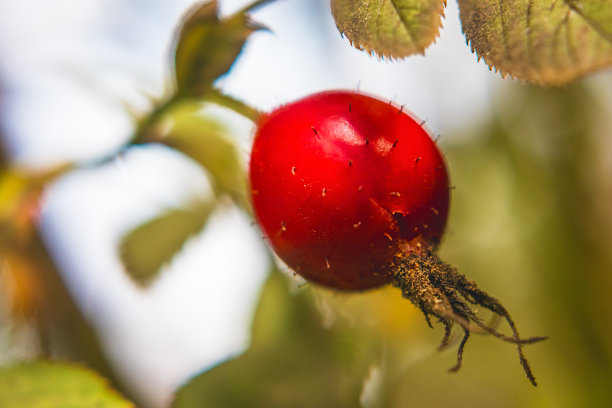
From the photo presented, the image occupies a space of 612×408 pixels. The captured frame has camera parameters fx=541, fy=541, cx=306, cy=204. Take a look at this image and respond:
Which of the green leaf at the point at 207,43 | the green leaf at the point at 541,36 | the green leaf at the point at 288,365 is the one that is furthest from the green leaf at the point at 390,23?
the green leaf at the point at 288,365

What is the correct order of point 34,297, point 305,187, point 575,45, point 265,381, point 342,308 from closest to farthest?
point 575,45, point 305,187, point 265,381, point 342,308, point 34,297

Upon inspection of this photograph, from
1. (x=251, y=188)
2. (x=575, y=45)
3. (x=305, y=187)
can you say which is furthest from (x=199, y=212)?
(x=575, y=45)

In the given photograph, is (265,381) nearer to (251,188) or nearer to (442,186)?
(251,188)

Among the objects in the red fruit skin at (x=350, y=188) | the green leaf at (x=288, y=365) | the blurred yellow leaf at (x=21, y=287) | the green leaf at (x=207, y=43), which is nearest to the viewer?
the red fruit skin at (x=350, y=188)

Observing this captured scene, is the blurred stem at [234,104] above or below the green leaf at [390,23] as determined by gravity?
below

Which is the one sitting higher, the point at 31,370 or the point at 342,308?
the point at 31,370

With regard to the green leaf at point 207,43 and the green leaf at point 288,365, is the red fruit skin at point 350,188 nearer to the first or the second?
the green leaf at point 207,43

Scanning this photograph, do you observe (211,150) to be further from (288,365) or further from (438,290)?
(438,290)
